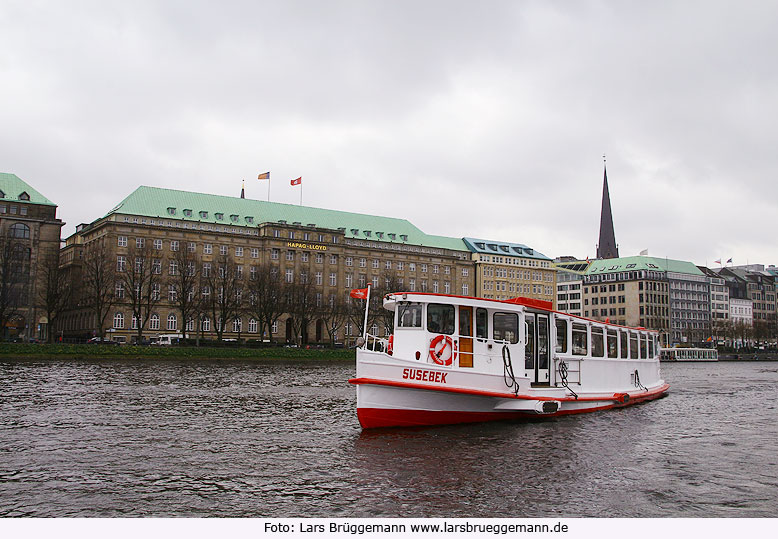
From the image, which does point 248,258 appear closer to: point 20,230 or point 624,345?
point 20,230

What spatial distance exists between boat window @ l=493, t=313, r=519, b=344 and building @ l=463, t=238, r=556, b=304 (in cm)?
12988

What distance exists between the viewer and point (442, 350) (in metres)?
25.3

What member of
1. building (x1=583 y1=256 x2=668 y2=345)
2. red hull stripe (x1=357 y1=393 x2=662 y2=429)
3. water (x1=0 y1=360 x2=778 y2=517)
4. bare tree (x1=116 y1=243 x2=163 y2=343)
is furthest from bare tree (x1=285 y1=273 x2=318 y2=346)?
building (x1=583 y1=256 x2=668 y2=345)

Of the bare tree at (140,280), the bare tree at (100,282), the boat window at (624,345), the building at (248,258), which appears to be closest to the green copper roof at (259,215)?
the building at (248,258)

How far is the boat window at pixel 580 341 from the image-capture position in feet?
99.6

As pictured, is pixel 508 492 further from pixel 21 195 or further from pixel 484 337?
pixel 21 195

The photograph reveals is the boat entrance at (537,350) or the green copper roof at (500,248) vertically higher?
the green copper roof at (500,248)

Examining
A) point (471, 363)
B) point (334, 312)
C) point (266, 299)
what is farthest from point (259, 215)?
point (471, 363)

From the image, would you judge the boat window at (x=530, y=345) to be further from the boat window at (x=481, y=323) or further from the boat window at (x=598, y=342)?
the boat window at (x=598, y=342)

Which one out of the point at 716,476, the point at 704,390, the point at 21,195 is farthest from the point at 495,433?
the point at 21,195

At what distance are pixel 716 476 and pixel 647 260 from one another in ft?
588

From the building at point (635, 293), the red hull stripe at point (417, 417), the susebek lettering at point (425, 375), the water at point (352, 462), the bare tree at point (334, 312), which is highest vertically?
the building at point (635, 293)

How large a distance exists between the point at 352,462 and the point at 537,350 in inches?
447

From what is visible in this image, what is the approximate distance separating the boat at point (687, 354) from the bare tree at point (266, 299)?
7411 cm
